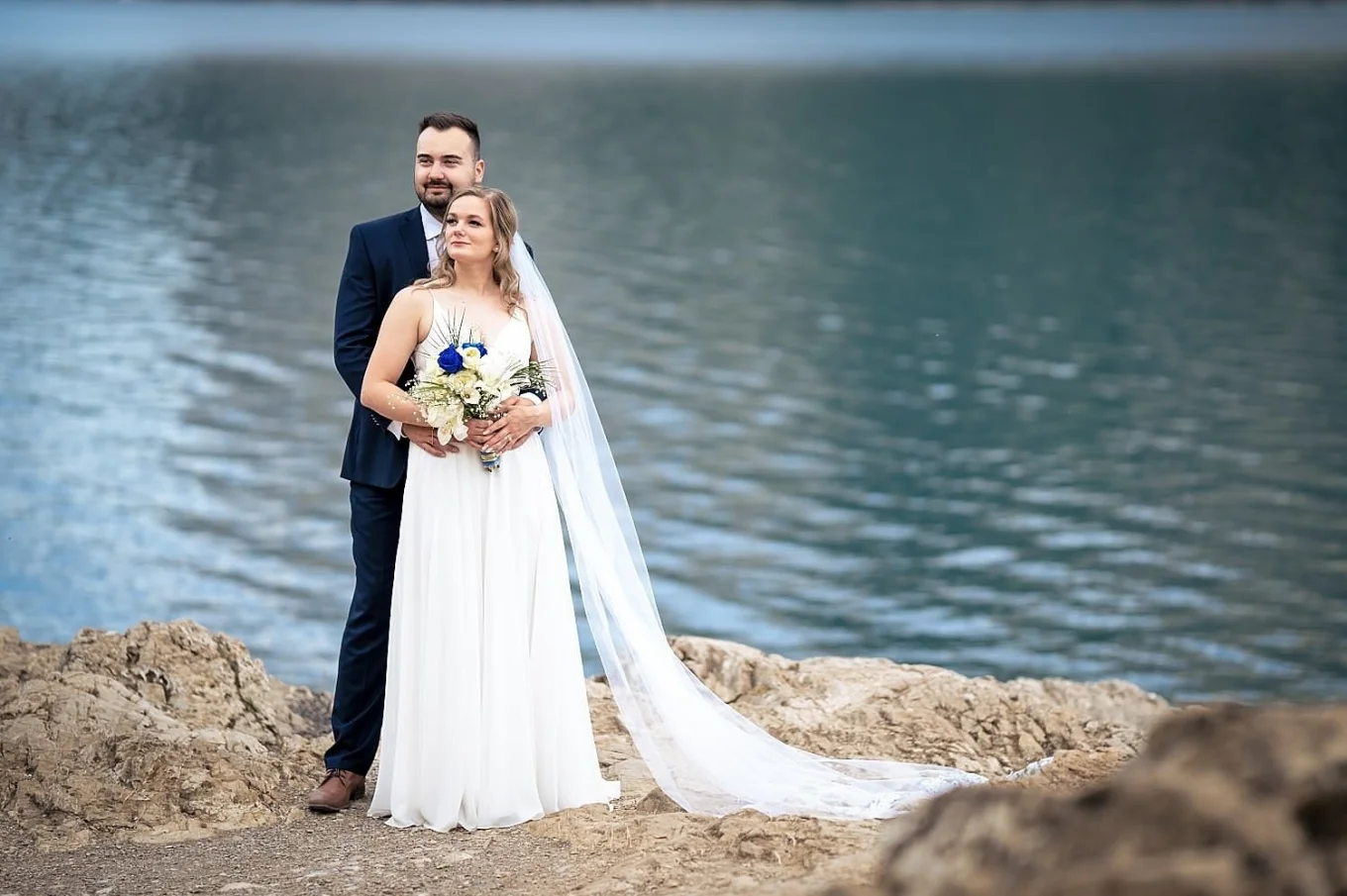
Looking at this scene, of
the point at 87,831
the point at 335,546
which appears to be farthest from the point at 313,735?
the point at 335,546

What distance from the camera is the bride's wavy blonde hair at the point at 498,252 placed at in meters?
5.48

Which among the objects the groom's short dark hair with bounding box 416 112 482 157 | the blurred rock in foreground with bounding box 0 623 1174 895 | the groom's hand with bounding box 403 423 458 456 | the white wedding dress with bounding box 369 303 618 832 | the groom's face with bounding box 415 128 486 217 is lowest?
the blurred rock in foreground with bounding box 0 623 1174 895

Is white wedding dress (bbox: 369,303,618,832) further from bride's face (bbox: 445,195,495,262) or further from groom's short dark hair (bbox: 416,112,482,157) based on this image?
groom's short dark hair (bbox: 416,112,482,157)

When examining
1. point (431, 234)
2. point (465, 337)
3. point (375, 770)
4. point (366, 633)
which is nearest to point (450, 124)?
point (431, 234)

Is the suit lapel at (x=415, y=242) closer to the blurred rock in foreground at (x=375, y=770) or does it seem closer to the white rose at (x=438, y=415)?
the white rose at (x=438, y=415)

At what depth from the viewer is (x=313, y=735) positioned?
7055mm

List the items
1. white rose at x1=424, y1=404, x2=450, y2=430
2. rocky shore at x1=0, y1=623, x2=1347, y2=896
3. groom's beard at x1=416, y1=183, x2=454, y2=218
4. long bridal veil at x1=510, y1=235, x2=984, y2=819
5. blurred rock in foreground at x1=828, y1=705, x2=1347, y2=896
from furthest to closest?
1. groom's beard at x1=416, y1=183, x2=454, y2=218
2. long bridal veil at x1=510, y1=235, x2=984, y2=819
3. white rose at x1=424, y1=404, x2=450, y2=430
4. rocky shore at x1=0, y1=623, x2=1347, y2=896
5. blurred rock in foreground at x1=828, y1=705, x2=1347, y2=896

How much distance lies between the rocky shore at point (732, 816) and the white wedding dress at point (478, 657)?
0.47 ft

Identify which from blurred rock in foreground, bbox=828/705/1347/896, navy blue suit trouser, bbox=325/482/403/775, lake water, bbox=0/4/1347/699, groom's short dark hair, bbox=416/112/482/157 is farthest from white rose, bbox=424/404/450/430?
lake water, bbox=0/4/1347/699

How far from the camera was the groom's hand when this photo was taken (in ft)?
18.0

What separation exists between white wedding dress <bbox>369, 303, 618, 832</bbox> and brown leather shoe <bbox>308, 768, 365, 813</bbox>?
0.19 m

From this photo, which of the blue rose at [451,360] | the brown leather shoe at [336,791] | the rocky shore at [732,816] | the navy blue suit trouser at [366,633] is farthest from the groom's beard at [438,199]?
the rocky shore at [732,816]

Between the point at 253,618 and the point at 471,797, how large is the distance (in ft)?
20.3

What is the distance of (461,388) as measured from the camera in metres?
5.35
